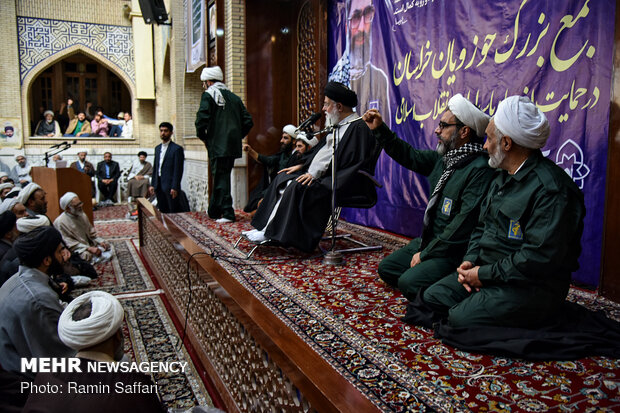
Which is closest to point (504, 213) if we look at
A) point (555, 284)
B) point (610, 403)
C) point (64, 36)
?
point (555, 284)

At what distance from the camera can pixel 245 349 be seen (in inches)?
82.0

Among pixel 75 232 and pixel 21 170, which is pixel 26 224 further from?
pixel 21 170

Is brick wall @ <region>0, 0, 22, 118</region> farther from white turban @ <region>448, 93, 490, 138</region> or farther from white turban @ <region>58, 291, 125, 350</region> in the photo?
white turban @ <region>58, 291, 125, 350</region>

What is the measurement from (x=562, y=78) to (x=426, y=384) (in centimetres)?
195

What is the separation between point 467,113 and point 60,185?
509 cm

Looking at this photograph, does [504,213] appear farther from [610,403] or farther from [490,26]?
[490,26]

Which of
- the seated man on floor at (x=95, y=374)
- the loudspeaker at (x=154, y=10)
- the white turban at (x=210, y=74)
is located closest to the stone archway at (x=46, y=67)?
the loudspeaker at (x=154, y=10)

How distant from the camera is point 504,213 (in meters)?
1.81

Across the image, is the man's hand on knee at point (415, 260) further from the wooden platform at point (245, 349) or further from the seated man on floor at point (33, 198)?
the seated man on floor at point (33, 198)

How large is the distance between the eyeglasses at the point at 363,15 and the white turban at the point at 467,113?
2.31 m

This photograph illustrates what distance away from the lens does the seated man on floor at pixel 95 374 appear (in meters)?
1.15

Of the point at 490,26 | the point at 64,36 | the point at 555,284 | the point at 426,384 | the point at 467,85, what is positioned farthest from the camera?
the point at 64,36

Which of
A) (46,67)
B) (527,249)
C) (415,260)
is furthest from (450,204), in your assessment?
(46,67)

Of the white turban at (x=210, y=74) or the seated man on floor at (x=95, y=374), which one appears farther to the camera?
the white turban at (x=210, y=74)
